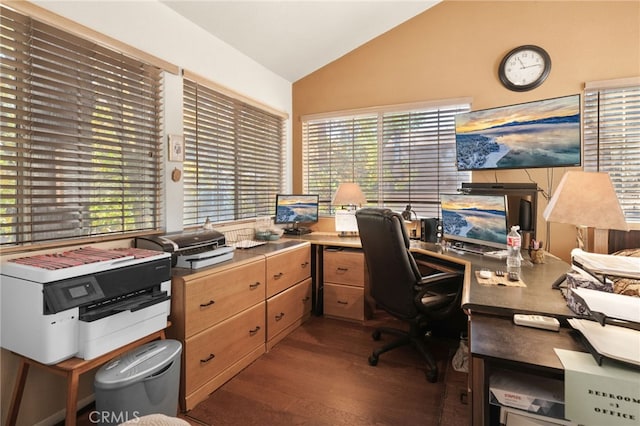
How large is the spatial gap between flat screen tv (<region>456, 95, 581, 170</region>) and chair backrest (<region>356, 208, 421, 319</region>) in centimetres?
124

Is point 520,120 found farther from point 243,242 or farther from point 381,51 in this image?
point 243,242

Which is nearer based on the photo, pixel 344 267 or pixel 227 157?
→ pixel 227 157

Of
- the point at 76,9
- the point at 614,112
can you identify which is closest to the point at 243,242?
the point at 76,9

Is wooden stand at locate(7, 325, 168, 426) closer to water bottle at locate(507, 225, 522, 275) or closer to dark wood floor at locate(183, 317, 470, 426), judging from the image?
dark wood floor at locate(183, 317, 470, 426)

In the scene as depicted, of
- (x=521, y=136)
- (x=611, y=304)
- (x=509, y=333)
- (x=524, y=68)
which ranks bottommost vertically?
(x=509, y=333)

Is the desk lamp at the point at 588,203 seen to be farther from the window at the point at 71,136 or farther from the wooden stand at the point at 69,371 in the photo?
the window at the point at 71,136

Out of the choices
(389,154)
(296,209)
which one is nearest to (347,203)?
(296,209)

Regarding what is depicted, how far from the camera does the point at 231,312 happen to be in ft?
6.88

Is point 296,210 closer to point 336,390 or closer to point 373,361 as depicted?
point 373,361

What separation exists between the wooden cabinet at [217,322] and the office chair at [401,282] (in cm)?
84

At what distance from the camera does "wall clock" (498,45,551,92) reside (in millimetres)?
2760

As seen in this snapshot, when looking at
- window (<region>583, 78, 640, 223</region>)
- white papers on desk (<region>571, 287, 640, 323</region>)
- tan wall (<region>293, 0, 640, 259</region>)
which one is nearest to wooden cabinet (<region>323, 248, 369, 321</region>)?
tan wall (<region>293, 0, 640, 259</region>)

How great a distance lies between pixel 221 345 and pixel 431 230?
2.06 metres

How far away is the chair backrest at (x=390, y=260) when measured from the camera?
6.86ft
